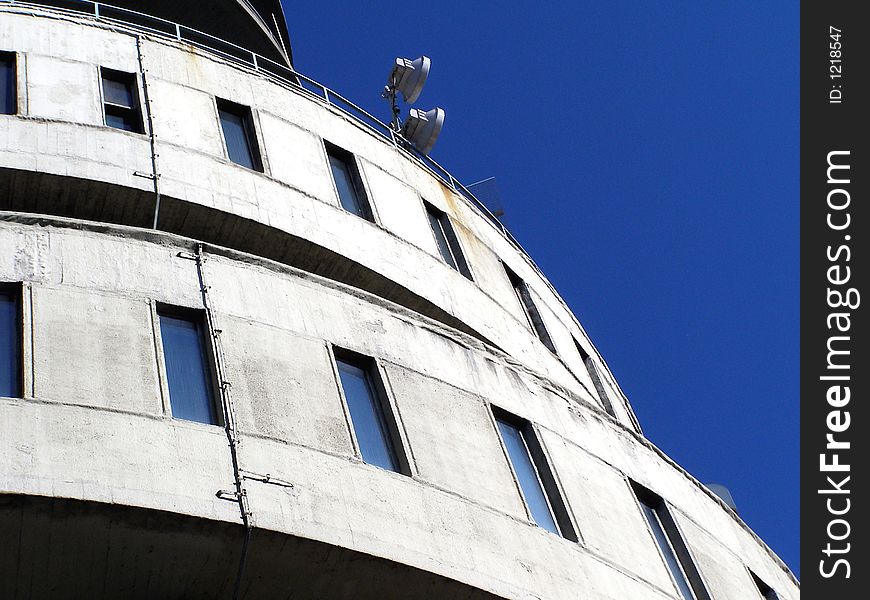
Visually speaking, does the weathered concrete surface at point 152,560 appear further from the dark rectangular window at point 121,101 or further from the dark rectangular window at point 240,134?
the dark rectangular window at point 240,134

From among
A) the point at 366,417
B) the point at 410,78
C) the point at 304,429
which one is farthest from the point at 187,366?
the point at 410,78

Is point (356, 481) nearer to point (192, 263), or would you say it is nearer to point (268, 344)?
point (268, 344)

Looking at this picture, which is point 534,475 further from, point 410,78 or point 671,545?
point 410,78

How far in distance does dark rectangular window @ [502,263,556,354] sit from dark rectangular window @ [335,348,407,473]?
7.96 m

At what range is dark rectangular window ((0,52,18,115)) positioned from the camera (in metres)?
17.9

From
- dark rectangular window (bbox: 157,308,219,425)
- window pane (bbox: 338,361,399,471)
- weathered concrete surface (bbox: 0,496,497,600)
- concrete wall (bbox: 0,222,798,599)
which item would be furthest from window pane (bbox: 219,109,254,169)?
weathered concrete surface (bbox: 0,496,497,600)

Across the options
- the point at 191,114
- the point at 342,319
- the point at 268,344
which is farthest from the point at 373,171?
the point at 268,344

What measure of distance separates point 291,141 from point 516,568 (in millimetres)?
9244

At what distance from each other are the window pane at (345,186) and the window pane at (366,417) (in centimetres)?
577

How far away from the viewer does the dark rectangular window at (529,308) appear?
2328 cm

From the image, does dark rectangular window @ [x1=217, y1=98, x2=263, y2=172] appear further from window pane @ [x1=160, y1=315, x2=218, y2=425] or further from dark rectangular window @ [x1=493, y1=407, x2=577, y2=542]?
dark rectangular window @ [x1=493, y1=407, x2=577, y2=542]

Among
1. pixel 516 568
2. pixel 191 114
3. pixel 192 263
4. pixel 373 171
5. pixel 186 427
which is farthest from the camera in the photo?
pixel 373 171

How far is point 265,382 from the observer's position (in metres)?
14.1
